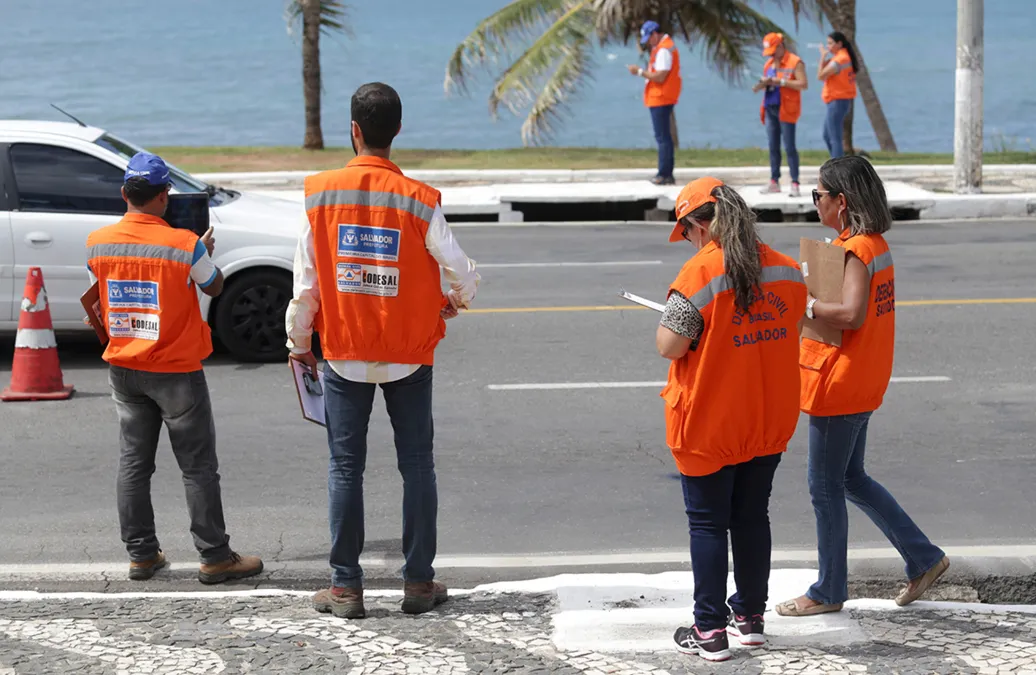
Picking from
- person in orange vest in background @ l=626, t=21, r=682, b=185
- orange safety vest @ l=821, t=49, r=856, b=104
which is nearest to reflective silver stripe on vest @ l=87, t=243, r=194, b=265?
person in orange vest in background @ l=626, t=21, r=682, b=185

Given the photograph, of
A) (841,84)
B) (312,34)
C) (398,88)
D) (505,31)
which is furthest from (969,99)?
(398,88)

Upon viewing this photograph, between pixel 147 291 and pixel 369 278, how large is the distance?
3.80 feet

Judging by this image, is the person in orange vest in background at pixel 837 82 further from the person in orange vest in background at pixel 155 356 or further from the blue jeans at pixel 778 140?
the person in orange vest in background at pixel 155 356

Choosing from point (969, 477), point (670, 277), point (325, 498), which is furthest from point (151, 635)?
point (670, 277)

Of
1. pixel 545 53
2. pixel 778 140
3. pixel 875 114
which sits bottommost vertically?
pixel 778 140

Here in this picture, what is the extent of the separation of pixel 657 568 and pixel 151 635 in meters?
2.09

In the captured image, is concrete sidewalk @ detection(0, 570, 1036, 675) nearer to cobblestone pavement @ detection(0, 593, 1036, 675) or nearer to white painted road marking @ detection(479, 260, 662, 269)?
cobblestone pavement @ detection(0, 593, 1036, 675)

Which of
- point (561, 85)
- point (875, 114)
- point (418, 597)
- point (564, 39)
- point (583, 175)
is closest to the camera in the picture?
point (418, 597)

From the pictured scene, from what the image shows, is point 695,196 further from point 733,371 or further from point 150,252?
point 150,252

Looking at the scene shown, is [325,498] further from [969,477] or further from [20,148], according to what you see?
[20,148]

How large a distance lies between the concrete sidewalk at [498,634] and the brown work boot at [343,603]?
37 mm

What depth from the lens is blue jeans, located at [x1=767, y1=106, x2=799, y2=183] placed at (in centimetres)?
1756

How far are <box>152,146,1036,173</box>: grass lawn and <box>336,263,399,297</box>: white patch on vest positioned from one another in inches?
619

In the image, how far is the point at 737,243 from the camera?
4.80m
